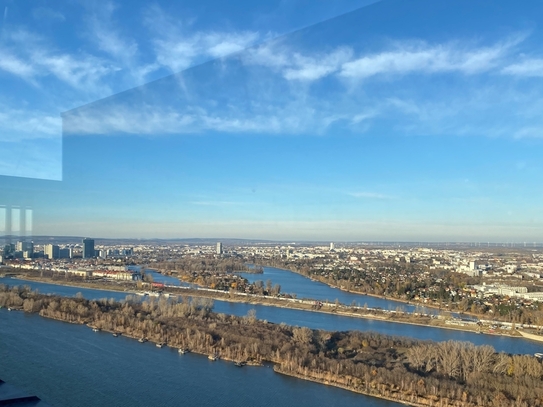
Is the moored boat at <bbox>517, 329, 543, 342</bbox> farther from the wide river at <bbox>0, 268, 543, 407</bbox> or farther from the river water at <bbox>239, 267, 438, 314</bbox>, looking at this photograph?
the river water at <bbox>239, 267, 438, 314</bbox>

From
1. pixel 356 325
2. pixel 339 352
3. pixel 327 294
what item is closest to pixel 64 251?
pixel 339 352

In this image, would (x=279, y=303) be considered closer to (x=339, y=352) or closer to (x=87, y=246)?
(x=87, y=246)

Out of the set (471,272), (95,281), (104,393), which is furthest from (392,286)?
(104,393)

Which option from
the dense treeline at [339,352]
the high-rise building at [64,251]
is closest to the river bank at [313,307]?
the high-rise building at [64,251]

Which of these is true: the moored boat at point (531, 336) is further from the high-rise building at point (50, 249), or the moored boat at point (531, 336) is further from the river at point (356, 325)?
the high-rise building at point (50, 249)

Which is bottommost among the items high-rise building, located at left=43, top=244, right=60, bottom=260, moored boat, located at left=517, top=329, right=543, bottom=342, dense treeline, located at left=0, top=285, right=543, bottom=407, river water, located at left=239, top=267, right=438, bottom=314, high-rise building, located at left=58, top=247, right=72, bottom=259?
river water, located at left=239, top=267, right=438, bottom=314

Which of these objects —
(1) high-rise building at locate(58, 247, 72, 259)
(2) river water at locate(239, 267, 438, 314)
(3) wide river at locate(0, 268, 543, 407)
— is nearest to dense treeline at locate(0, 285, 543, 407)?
(3) wide river at locate(0, 268, 543, 407)
